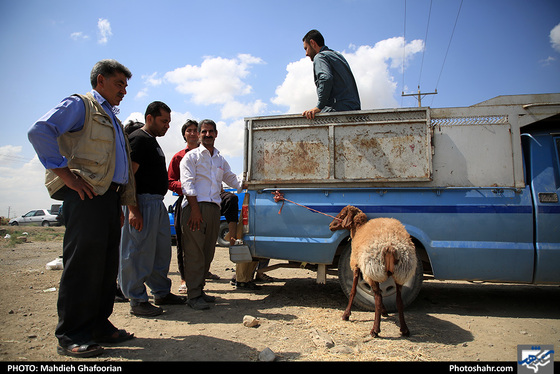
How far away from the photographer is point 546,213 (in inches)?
147

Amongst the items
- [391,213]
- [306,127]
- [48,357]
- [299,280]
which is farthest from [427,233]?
[48,357]

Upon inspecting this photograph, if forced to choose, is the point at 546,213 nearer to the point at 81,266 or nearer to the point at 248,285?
the point at 248,285

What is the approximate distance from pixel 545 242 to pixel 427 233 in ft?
4.25

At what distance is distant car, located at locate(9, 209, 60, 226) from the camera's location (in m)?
27.7

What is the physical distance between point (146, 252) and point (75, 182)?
1623mm

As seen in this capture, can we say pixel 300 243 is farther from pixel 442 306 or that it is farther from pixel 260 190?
pixel 442 306

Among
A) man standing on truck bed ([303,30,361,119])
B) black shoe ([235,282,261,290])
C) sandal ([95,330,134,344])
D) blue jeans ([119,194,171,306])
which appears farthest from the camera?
black shoe ([235,282,261,290])

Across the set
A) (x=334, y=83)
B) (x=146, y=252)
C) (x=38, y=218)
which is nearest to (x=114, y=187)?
(x=146, y=252)

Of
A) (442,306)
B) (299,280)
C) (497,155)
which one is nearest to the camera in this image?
(497,155)

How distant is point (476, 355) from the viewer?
2746mm

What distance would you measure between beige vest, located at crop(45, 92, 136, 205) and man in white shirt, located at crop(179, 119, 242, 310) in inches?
50.5

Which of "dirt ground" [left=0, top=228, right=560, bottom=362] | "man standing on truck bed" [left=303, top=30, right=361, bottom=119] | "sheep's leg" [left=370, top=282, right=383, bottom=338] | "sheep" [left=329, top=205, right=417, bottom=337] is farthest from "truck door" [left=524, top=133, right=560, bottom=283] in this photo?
"man standing on truck bed" [left=303, top=30, right=361, bottom=119]

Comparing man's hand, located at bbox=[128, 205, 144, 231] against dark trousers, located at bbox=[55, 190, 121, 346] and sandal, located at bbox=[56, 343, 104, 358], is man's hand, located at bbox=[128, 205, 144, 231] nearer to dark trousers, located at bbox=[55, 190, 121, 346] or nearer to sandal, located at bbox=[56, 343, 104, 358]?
dark trousers, located at bbox=[55, 190, 121, 346]

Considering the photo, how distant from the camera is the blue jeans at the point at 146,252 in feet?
12.4
